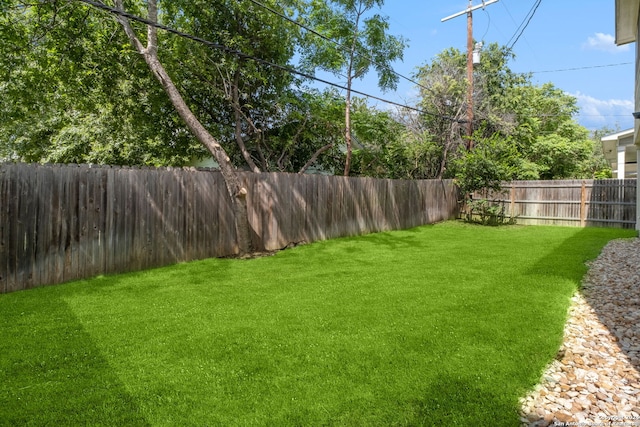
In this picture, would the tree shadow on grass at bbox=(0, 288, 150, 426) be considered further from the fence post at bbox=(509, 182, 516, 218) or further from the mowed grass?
the fence post at bbox=(509, 182, 516, 218)

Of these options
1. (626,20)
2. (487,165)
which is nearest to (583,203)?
(487,165)

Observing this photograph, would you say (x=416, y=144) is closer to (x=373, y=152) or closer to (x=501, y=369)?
(x=373, y=152)

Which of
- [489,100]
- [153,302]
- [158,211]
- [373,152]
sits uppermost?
[489,100]

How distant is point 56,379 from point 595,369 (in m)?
3.88

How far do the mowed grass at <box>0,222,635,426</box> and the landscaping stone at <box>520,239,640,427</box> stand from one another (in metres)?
0.13

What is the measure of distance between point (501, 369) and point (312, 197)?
23.0 feet

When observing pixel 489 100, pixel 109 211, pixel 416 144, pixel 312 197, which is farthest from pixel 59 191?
pixel 489 100

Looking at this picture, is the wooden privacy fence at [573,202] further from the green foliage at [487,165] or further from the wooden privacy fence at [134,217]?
the wooden privacy fence at [134,217]

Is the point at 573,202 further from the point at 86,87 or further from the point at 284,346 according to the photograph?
the point at 86,87

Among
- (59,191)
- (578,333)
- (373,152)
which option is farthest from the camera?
(373,152)

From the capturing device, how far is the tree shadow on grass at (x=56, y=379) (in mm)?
2307

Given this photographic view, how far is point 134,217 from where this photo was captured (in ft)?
20.9

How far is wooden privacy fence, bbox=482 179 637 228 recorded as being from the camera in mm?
12547

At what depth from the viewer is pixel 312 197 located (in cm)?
954
